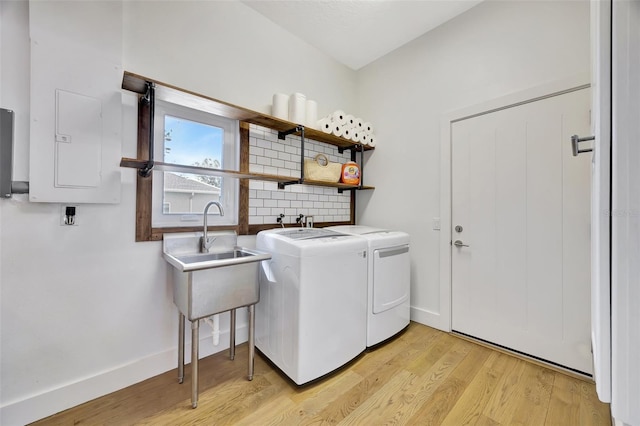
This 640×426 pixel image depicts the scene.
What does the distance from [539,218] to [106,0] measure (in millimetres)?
3175

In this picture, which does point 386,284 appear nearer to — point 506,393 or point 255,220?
point 506,393

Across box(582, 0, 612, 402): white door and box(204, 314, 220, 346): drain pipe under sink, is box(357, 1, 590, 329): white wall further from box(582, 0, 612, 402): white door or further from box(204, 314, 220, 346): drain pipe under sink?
box(204, 314, 220, 346): drain pipe under sink

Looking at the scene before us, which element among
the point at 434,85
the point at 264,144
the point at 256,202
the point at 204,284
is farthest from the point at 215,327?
the point at 434,85

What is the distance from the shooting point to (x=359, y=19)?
2.39 m

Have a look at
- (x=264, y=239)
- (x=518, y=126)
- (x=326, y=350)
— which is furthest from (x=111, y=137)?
(x=518, y=126)

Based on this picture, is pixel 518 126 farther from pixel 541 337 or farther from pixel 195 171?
pixel 195 171

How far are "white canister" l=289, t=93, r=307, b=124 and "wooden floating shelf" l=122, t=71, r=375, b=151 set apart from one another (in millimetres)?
83

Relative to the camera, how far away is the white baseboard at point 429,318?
2432 millimetres

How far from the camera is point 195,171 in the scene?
1747 mm

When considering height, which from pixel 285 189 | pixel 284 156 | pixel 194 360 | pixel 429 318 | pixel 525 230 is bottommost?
pixel 429 318

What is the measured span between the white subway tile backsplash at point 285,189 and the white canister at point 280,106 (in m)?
0.18

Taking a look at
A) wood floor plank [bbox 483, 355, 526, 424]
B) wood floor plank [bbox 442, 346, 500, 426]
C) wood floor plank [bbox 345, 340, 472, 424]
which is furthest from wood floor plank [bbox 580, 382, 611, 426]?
wood floor plank [bbox 345, 340, 472, 424]

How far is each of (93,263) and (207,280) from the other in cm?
→ 72

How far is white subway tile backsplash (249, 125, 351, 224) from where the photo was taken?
232cm
